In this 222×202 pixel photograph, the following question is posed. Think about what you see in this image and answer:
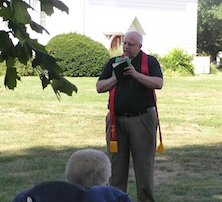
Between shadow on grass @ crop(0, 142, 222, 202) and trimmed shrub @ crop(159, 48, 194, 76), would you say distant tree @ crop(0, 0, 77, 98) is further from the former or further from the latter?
trimmed shrub @ crop(159, 48, 194, 76)

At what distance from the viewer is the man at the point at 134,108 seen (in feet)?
20.9

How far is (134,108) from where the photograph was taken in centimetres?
640

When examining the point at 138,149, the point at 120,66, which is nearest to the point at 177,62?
the point at 138,149

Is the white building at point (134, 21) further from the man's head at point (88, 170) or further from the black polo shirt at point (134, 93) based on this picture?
the man's head at point (88, 170)

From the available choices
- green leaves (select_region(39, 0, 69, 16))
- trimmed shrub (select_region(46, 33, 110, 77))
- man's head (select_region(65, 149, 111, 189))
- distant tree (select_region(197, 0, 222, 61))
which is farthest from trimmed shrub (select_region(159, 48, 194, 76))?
man's head (select_region(65, 149, 111, 189))

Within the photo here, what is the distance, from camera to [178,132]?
14.0 meters

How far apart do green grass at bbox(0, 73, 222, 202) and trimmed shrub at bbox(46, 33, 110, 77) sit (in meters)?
5.16

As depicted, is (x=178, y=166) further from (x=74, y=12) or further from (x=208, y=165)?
(x=74, y=12)

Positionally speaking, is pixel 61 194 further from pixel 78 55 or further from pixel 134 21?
pixel 134 21

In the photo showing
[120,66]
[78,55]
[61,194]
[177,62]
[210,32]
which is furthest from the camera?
[210,32]

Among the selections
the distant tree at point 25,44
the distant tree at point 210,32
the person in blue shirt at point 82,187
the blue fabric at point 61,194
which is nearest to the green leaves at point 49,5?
the distant tree at point 25,44

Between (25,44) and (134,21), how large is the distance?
3266 centimetres

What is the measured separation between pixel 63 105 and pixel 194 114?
372 centimetres

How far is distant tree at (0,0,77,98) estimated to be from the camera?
3533mm
